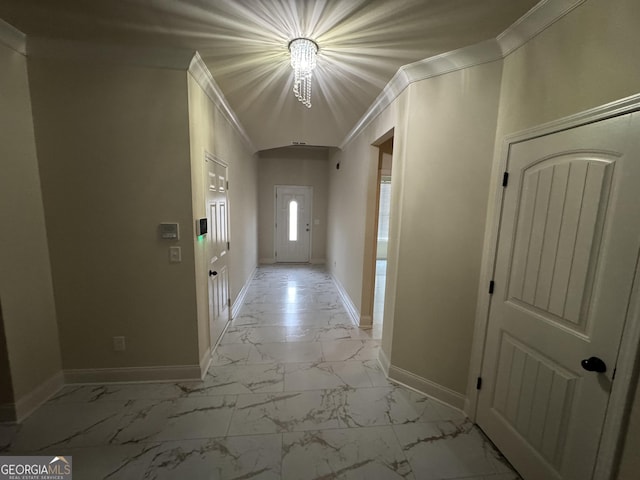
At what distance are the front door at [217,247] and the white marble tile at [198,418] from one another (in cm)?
70

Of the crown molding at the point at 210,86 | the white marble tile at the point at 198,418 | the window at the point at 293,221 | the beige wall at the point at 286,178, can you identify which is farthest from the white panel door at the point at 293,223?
the white marble tile at the point at 198,418

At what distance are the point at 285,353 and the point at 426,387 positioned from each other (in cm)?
137

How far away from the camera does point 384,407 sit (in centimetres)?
208

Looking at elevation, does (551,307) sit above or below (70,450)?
above

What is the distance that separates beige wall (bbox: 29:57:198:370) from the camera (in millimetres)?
1960

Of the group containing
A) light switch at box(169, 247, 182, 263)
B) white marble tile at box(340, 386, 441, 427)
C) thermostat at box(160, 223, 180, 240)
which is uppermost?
thermostat at box(160, 223, 180, 240)

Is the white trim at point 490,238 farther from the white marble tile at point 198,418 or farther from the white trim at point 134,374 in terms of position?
the white trim at point 134,374

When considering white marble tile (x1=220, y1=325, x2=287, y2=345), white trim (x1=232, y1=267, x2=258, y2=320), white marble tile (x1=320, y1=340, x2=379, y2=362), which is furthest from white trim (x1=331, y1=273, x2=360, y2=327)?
white trim (x1=232, y1=267, x2=258, y2=320)

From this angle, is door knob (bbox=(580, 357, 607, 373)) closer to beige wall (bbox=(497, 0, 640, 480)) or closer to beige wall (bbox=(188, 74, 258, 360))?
beige wall (bbox=(497, 0, 640, 480))

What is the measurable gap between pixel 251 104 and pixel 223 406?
2898 millimetres

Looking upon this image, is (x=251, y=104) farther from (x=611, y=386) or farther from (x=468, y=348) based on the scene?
(x=611, y=386)

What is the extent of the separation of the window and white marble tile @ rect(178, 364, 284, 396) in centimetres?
447

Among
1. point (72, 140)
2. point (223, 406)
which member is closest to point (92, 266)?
point (72, 140)

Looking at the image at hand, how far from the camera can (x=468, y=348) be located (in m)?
2.01
